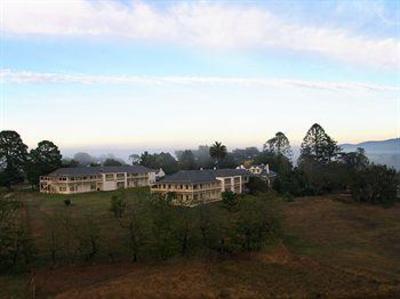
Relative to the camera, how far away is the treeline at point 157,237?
30828 millimetres

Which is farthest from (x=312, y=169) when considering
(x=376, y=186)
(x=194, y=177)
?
(x=194, y=177)

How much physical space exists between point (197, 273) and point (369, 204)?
3400 centimetres

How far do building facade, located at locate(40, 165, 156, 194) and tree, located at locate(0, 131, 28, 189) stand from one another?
4.24 meters

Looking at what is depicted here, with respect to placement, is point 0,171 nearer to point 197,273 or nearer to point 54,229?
point 54,229

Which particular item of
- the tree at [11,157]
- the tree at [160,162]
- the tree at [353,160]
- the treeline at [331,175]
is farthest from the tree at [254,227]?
the tree at [160,162]

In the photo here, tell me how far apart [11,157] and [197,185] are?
2982 centimetres

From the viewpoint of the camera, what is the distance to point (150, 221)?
1265 inches

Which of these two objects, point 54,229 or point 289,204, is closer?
point 54,229

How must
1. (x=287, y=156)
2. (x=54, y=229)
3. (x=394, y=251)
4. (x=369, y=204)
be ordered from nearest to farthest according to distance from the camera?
(x=54, y=229)
(x=394, y=251)
(x=369, y=204)
(x=287, y=156)

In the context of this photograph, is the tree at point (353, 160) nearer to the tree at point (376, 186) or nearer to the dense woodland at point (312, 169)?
the dense woodland at point (312, 169)

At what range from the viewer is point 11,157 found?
2601 inches

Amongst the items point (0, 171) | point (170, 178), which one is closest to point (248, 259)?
point (170, 178)

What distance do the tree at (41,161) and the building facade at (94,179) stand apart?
52.0 inches

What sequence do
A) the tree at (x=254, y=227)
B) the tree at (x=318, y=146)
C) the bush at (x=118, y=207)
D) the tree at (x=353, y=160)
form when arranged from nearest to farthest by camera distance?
the tree at (x=254, y=227) → the bush at (x=118, y=207) → the tree at (x=353, y=160) → the tree at (x=318, y=146)
